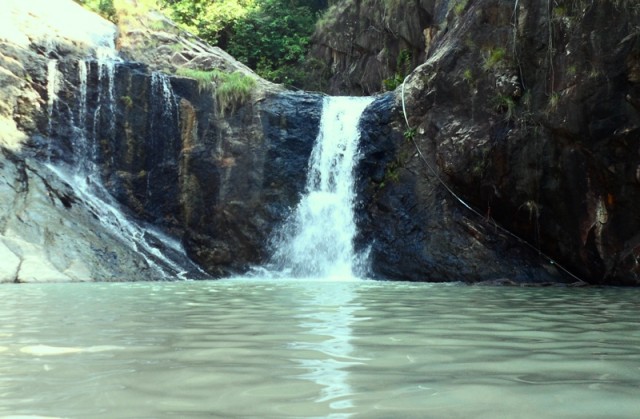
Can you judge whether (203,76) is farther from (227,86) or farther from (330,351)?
(330,351)

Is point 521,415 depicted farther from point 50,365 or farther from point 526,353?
point 50,365

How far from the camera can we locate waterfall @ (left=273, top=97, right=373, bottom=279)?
13.3 metres

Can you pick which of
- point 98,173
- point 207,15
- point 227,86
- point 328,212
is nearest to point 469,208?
point 328,212

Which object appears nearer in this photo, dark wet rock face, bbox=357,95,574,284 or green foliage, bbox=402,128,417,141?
dark wet rock face, bbox=357,95,574,284

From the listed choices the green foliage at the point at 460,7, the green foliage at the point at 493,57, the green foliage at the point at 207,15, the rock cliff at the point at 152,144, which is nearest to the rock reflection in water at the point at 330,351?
the green foliage at the point at 493,57

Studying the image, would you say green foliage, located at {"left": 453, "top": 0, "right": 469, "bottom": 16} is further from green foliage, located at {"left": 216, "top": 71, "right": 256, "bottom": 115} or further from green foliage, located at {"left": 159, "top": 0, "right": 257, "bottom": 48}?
green foliage, located at {"left": 159, "top": 0, "right": 257, "bottom": 48}

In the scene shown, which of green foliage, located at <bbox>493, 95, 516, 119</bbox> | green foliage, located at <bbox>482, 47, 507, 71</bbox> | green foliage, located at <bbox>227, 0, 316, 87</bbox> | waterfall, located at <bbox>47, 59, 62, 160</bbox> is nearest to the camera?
green foliage, located at <bbox>493, 95, 516, 119</bbox>

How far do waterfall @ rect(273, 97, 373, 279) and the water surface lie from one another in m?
7.92

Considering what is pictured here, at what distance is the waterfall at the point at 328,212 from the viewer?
13289mm

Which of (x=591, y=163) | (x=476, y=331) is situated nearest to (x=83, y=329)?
(x=476, y=331)

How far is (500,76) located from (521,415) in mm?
10533

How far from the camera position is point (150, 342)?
350cm

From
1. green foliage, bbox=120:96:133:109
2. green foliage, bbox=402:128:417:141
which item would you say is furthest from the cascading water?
green foliage, bbox=402:128:417:141

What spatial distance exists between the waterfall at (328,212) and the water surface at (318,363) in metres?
7.92
